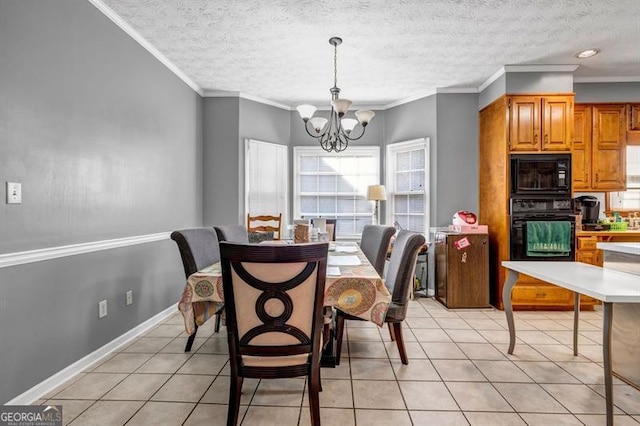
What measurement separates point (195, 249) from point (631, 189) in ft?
16.9

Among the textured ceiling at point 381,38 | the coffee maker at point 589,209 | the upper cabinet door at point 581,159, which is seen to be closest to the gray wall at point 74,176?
the textured ceiling at point 381,38

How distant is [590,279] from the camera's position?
203 centimetres

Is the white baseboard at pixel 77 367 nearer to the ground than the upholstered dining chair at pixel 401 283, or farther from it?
nearer to the ground

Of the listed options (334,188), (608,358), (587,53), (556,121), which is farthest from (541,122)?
(608,358)

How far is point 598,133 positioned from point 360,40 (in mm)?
3229

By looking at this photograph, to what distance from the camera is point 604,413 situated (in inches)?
75.5

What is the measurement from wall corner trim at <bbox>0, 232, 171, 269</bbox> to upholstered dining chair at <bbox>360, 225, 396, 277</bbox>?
2.09m

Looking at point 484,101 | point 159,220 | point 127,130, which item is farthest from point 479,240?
point 127,130

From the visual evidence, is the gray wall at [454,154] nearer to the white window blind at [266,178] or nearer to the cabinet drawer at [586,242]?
the cabinet drawer at [586,242]

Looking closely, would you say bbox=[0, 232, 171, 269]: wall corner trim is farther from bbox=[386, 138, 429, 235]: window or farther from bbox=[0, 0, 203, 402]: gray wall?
bbox=[386, 138, 429, 235]: window

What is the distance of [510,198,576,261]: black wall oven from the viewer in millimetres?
3818

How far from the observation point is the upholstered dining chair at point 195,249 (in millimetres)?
2512

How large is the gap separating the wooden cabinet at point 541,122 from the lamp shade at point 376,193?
1.71 m

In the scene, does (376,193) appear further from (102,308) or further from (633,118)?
(102,308)
